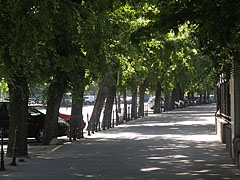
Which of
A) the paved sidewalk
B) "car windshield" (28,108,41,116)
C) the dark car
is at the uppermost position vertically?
"car windshield" (28,108,41,116)

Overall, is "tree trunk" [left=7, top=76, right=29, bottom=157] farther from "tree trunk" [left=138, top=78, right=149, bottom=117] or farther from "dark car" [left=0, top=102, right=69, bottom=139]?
"tree trunk" [left=138, top=78, right=149, bottom=117]

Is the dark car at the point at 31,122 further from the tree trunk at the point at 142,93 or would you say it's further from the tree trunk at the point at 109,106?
the tree trunk at the point at 142,93

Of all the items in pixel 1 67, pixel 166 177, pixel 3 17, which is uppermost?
pixel 3 17

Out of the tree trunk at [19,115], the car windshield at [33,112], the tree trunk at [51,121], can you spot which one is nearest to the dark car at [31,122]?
the car windshield at [33,112]

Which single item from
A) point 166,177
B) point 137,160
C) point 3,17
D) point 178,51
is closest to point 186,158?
point 137,160

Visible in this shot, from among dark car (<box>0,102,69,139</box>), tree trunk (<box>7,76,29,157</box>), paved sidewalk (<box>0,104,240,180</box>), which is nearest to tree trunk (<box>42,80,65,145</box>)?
paved sidewalk (<box>0,104,240,180</box>)

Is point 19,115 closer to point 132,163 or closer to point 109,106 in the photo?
point 132,163

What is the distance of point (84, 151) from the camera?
19.1 m

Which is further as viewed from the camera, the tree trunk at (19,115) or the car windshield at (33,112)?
the car windshield at (33,112)

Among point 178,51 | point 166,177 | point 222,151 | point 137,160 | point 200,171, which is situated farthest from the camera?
point 178,51

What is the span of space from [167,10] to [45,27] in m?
2.54

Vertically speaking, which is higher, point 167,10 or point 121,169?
point 167,10

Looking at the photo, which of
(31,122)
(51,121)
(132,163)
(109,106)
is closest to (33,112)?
(31,122)

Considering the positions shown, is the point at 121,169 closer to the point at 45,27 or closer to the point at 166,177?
the point at 166,177
